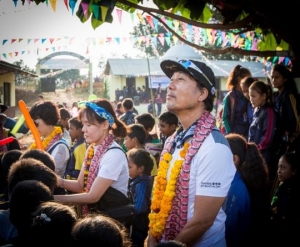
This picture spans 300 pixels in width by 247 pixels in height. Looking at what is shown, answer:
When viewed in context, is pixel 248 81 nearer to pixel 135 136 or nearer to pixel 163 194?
pixel 135 136

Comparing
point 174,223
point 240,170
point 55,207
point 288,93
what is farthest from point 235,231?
point 288,93

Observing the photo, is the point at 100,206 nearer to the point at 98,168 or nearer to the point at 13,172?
the point at 98,168

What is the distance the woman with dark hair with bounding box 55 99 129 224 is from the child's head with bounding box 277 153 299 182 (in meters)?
1.98

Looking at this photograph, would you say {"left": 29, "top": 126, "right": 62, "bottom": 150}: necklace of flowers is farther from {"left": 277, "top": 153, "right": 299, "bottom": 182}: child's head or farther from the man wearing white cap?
{"left": 277, "top": 153, "right": 299, "bottom": 182}: child's head

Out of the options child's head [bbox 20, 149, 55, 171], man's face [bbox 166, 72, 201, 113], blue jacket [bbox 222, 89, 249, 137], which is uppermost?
man's face [bbox 166, 72, 201, 113]

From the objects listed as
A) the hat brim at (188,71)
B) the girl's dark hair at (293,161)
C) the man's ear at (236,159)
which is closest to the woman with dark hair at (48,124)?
the man's ear at (236,159)

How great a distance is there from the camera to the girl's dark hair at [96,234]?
194 cm

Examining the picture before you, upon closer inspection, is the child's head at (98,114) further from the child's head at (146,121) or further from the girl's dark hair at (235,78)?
the child's head at (146,121)

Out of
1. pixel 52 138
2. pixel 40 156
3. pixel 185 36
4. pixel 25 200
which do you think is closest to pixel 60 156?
pixel 52 138

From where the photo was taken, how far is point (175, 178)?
2701 mm

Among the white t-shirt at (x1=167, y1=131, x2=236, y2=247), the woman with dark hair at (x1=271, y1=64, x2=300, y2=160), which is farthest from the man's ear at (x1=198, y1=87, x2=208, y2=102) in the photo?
the woman with dark hair at (x1=271, y1=64, x2=300, y2=160)

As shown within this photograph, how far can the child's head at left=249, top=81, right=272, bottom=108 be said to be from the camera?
18.1 ft

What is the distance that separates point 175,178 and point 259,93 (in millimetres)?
3175

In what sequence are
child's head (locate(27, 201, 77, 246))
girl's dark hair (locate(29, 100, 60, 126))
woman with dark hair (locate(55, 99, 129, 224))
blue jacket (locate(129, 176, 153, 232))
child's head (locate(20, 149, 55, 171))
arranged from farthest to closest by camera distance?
girl's dark hair (locate(29, 100, 60, 126))
blue jacket (locate(129, 176, 153, 232))
child's head (locate(20, 149, 55, 171))
woman with dark hair (locate(55, 99, 129, 224))
child's head (locate(27, 201, 77, 246))
